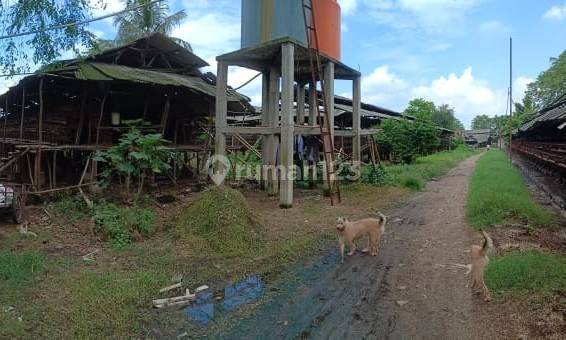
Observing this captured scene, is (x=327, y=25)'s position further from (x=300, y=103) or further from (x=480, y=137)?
(x=480, y=137)

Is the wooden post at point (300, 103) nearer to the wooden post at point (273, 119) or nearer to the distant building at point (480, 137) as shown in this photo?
the wooden post at point (273, 119)

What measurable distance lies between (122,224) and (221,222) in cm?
173

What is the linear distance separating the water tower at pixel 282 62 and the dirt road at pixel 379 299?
13.3 ft

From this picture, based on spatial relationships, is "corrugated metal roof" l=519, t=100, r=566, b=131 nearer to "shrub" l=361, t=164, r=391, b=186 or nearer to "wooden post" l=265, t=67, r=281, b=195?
"shrub" l=361, t=164, r=391, b=186

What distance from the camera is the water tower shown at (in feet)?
33.4

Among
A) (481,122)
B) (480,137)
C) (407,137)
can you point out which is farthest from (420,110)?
(481,122)

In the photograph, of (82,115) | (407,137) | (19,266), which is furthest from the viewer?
(407,137)

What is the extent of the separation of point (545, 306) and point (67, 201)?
Answer: 895 cm

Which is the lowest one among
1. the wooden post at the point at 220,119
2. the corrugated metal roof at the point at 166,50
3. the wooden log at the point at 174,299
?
the wooden log at the point at 174,299

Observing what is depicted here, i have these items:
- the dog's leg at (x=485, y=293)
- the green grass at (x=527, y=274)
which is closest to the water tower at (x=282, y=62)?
the green grass at (x=527, y=274)

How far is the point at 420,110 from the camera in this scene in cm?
2592

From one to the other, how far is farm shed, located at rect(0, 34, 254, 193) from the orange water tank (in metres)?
3.64

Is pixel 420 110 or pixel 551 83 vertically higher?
pixel 551 83

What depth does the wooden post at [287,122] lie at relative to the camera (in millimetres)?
10078
